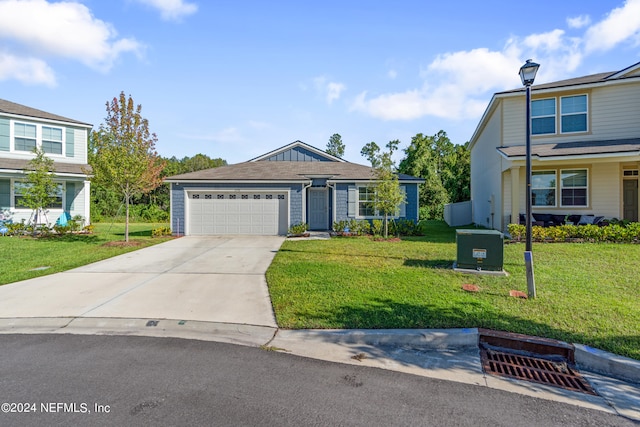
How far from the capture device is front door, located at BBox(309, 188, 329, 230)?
18.1 metres

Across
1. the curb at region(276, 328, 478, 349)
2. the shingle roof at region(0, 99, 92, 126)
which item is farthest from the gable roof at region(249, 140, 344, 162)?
the curb at region(276, 328, 478, 349)

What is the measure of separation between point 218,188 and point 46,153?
31.8 ft

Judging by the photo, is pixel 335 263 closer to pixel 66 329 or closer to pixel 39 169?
pixel 66 329

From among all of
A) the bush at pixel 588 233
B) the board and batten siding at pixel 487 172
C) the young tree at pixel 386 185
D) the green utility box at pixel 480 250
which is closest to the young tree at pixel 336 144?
the board and batten siding at pixel 487 172

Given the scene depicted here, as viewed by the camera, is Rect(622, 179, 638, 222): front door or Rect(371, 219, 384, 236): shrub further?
Rect(371, 219, 384, 236): shrub

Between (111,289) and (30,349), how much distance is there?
271cm

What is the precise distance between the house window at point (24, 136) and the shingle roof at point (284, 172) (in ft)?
26.1

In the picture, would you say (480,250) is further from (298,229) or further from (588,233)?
(298,229)

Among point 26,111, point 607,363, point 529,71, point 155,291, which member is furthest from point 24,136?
point 607,363

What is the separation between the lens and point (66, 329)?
16.2 feet

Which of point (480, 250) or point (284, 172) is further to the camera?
point (284, 172)

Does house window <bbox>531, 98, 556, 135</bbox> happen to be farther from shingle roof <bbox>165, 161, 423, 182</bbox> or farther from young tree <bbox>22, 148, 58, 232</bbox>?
young tree <bbox>22, 148, 58, 232</bbox>

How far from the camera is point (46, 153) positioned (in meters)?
17.8

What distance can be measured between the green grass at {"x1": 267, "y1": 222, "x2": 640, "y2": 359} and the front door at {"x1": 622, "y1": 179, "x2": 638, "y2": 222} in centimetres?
532
